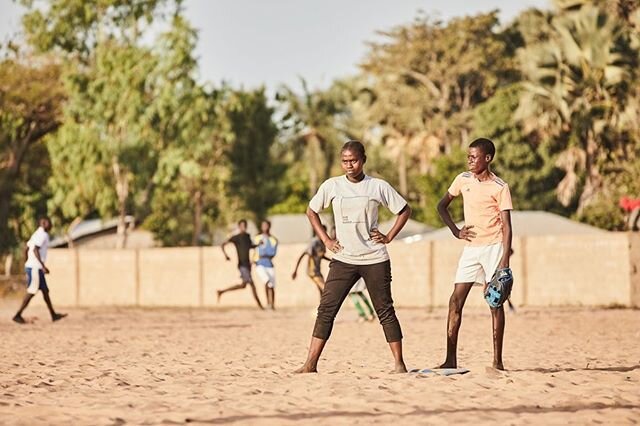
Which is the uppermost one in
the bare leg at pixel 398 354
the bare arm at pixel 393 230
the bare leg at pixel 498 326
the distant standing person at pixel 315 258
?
the bare arm at pixel 393 230

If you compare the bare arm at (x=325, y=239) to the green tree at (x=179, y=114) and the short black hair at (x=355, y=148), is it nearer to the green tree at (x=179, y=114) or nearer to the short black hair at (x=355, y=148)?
the short black hair at (x=355, y=148)

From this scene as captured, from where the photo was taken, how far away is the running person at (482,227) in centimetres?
998

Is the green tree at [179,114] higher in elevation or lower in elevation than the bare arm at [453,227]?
higher

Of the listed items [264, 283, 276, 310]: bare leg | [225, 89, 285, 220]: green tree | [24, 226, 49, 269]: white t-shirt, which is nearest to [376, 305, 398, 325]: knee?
[24, 226, 49, 269]: white t-shirt

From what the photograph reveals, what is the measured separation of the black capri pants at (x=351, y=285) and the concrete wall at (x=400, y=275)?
17760mm

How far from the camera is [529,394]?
8789mm

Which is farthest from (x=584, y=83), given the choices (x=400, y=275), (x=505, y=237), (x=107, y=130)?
(x=505, y=237)

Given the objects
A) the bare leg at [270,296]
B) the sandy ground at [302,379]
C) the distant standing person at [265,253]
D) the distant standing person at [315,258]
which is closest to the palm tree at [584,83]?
the bare leg at [270,296]

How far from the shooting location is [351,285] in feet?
32.3

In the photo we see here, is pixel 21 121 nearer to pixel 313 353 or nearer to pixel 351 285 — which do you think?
pixel 313 353

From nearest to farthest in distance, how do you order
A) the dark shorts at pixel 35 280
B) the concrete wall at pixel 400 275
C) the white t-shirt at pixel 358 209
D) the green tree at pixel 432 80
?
the white t-shirt at pixel 358 209 → the dark shorts at pixel 35 280 → the concrete wall at pixel 400 275 → the green tree at pixel 432 80

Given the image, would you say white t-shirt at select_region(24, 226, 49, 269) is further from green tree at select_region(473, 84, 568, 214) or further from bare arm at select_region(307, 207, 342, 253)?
green tree at select_region(473, 84, 568, 214)

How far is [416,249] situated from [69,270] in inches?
437

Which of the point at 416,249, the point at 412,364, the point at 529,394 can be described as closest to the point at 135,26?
the point at 416,249
